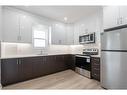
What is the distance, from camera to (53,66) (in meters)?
4.33

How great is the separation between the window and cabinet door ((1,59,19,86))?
149 centimetres

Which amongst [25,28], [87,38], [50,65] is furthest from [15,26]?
[87,38]

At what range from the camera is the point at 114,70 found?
2.41 metres

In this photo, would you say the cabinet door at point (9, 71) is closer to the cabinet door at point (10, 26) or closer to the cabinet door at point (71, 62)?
the cabinet door at point (10, 26)

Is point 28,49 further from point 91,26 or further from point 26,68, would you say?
point 91,26

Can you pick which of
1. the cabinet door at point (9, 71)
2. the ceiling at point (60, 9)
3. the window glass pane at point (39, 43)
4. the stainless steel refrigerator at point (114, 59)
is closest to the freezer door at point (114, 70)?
the stainless steel refrigerator at point (114, 59)

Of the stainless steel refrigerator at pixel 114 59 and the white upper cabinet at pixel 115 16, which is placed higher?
the white upper cabinet at pixel 115 16

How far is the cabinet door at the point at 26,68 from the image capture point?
10.5ft

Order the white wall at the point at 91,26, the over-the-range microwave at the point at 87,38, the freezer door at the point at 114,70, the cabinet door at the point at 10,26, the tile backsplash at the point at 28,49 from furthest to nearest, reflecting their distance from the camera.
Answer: the over-the-range microwave at the point at 87,38 → the white wall at the point at 91,26 → the tile backsplash at the point at 28,49 → the cabinet door at the point at 10,26 → the freezer door at the point at 114,70

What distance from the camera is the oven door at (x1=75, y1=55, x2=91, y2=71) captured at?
3.79m

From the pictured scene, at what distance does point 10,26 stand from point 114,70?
3307 mm

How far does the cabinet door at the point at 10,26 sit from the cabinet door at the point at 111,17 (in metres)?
2.83
